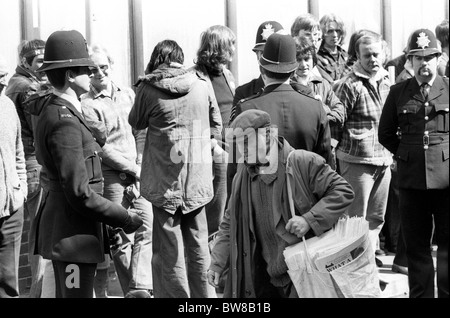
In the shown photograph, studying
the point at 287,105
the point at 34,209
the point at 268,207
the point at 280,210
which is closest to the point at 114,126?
the point at 34,209

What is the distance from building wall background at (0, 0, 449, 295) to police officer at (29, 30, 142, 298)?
285cm

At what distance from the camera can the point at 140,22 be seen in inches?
386

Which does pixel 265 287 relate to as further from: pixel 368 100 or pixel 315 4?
pixel 315 4

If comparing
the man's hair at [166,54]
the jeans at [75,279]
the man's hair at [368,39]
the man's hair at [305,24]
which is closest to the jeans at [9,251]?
the jeans at [75,279]

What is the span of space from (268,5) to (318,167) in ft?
17.4

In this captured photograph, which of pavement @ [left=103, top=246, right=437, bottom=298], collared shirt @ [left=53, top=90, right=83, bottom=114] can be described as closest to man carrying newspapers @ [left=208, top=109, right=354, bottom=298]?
collared shirt @ [left=53, top=90, right=83, bottom=114]

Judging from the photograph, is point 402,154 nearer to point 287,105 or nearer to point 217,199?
point 287,105

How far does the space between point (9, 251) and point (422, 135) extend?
118 inches

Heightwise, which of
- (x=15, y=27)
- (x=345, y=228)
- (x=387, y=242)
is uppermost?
(x=15, y=27)

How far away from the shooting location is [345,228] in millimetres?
5699

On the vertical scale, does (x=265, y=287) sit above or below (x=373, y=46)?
below

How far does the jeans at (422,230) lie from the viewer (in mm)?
7477

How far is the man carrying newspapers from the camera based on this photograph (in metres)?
5.72
